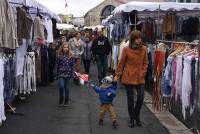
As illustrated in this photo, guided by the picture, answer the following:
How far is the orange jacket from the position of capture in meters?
10.1

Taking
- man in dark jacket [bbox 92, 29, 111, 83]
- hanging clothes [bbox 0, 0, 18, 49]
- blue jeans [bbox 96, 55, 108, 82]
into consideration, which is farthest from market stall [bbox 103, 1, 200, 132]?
hanging clothes [bbox 0, 0, 18, 49]

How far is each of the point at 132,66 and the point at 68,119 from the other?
1921mm

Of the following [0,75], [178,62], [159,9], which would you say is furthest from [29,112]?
[159,9]

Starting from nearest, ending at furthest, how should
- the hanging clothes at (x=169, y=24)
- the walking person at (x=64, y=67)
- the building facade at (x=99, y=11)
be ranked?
the walking person at (x=64, y=67), the hanging clothes at (x=169, y=24), the building facade at (x=99, y=11)

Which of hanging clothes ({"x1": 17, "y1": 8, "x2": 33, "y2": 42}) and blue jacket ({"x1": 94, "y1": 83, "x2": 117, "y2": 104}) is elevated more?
hanging clothes ({"x1": 17, "y1": 8, "x2": 33, "y2": 42})

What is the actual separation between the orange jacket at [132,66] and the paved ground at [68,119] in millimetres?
970

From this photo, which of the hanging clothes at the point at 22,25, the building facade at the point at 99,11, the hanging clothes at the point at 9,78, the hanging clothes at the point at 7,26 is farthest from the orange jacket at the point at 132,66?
the building facade at the point at 99,11

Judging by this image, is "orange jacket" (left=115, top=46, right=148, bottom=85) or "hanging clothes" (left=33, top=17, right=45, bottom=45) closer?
"orange jacket" (left=115, top=46, right=148, bottom=85)

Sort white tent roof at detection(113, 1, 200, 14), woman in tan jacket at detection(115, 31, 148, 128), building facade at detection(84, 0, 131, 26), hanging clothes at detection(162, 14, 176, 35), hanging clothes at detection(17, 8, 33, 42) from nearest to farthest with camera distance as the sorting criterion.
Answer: woman in tan jacket at detection(115, 31, 148, 128) → hanging clothes at detection(17, 8, 33, 42) → white tent roof at detection(113, 1, 200, 14) → hanging clothes at detection(162, 14, 176, 35) → building facade at detection(84, 0, 131, 26)

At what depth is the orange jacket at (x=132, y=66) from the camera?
1005 cm

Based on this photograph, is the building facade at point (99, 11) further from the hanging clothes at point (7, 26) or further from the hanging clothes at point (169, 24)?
the hanging clothes at point (7, 26)

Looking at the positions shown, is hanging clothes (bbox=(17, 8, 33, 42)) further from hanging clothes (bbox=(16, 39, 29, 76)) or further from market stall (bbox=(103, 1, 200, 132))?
market stall (bbox=(103, 1, 200, 132))

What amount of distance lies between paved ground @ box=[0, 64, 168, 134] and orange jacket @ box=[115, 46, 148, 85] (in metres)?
0.97

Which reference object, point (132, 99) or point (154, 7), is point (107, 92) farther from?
point (154, 7)
